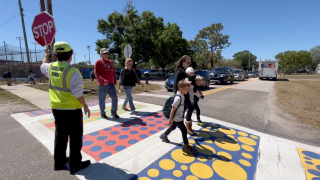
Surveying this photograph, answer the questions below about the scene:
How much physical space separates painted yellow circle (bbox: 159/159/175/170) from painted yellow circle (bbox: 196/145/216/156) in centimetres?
66

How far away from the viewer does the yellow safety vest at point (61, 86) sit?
6.95 ft

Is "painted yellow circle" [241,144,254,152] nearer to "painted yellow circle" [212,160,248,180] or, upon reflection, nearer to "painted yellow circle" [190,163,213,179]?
"painted yellow circle" [212,160,248,180]

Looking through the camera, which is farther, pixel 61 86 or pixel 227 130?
pixel 227 130

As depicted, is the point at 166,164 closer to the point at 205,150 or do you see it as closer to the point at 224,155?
the point at 205,150

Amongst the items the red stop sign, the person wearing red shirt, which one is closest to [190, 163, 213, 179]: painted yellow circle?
the person wearing red shirt

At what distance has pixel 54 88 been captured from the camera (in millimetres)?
2209

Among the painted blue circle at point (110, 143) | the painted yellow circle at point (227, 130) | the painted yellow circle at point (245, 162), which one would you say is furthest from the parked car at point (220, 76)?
the painted blue circle at point (110, 143)


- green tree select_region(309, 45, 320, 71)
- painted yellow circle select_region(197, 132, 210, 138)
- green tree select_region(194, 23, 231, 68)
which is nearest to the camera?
painted yellow circle select_region(197, 132, 210, 138)

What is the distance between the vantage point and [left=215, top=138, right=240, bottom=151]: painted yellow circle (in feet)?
10.2

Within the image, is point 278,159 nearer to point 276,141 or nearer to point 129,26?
point 276,141

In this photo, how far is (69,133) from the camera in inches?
88.4

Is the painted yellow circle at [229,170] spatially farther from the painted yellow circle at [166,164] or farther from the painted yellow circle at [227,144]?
the painted yellow circle at [166,164]

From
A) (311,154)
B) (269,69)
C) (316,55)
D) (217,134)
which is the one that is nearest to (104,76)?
(217,134)

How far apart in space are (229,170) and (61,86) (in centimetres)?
270
